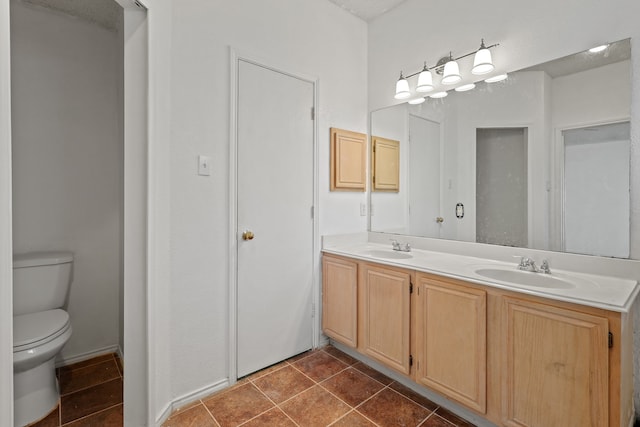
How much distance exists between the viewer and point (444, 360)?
1660 millimetres

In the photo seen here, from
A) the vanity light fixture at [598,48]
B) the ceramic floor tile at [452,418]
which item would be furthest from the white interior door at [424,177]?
the ceramic floor tile at [452,418]

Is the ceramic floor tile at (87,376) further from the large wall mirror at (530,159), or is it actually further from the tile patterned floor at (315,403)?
the large wall mirror at (530,159)

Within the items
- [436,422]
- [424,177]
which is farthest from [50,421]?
[424,177]

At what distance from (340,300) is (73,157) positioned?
2185mm

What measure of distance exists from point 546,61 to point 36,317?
3310 mm

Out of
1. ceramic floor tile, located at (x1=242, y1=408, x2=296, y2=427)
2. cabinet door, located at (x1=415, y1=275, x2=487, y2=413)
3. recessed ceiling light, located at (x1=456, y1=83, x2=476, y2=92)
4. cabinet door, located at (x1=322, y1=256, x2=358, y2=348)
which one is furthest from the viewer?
cabinet door, located at (x1=322, y1=256, x2=358, y2=348)

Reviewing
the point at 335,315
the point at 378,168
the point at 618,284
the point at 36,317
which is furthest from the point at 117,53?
the point at 618,284

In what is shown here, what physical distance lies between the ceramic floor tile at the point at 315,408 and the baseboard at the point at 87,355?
4.77ft

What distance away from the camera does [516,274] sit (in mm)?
1713

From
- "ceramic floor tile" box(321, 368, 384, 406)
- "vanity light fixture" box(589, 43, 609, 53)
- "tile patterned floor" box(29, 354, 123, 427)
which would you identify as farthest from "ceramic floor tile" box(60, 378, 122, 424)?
"vanity light fixture" box(589, 43, 609, 53)

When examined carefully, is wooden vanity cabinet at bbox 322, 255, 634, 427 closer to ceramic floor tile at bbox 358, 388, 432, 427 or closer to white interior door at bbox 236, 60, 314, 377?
ceramic floor tile at bbox 358, 388, 432, 427

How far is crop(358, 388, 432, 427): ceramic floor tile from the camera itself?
5.42 ft

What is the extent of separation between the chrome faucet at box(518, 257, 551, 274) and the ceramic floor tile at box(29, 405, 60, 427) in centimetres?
263

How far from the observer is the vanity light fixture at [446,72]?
1944mm
